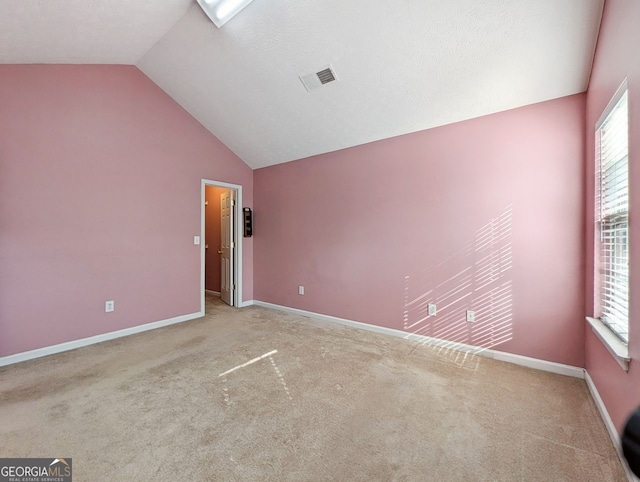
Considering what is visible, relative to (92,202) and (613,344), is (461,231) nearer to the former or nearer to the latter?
(613,344)

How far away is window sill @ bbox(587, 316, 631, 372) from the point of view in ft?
4.97

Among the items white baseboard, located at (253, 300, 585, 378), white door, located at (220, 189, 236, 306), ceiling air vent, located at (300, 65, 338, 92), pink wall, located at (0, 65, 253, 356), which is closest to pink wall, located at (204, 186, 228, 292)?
white door, located at (220, 189, 236, 306)

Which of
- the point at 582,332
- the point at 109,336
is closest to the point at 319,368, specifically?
the point at 582,332

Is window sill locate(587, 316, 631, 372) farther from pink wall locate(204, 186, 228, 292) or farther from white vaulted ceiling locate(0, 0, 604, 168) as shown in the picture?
pink wall locate(204, 186, 228, 292)

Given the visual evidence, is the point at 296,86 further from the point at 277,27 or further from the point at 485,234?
the point at 485,234

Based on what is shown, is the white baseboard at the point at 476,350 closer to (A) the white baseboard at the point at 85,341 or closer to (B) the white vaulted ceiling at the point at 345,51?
(A) the white baseboard at the point at 85,341

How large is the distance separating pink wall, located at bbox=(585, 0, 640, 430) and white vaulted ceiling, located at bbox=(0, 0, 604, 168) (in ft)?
0.93

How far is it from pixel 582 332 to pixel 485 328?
0.73 m

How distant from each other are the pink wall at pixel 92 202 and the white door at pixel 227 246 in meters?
0.71

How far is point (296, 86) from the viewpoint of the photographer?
10.2 feet

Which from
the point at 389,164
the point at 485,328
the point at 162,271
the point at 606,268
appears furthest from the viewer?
the point at 162,271

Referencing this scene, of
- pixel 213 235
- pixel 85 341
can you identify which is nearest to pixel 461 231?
pixel 85 341

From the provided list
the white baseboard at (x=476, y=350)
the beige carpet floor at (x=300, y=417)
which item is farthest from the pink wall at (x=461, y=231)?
the beige carpet floor at (x=300, y=417)

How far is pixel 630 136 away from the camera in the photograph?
154cm
